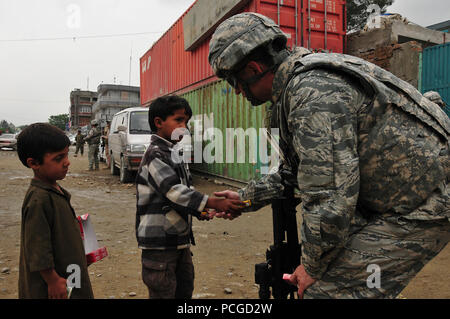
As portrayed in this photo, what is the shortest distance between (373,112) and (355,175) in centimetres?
24

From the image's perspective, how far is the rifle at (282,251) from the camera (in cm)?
166

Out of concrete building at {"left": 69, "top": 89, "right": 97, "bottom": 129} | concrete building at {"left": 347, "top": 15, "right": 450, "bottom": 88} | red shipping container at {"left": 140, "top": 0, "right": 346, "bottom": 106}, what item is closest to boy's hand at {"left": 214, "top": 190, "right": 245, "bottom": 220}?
red shipping container at {"left": 140, "top": 0, "right": 346, "bottom": 106}

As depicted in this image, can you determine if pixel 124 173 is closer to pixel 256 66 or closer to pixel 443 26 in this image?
pixel 256 66

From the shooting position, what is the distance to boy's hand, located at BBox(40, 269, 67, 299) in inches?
64.5

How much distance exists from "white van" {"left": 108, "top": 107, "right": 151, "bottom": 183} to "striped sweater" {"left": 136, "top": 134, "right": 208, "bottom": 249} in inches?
257

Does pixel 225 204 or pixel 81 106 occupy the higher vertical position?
pixel 81 106

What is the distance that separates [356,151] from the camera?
119 centimetres

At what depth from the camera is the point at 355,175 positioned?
1155 millimetres

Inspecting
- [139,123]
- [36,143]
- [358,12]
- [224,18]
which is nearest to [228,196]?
[36,143]

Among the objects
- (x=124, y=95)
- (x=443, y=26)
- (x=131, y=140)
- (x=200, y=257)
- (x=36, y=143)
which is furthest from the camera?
(x=124, y=95)

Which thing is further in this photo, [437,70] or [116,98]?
[116,98]

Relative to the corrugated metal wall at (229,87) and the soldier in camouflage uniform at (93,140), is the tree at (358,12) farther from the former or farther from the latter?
the soldier in camouflage uniform at (93,140)

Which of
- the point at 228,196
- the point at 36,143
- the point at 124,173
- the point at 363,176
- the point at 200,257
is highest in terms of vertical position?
the point at 36,143

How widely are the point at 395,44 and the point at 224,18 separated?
151 inches
